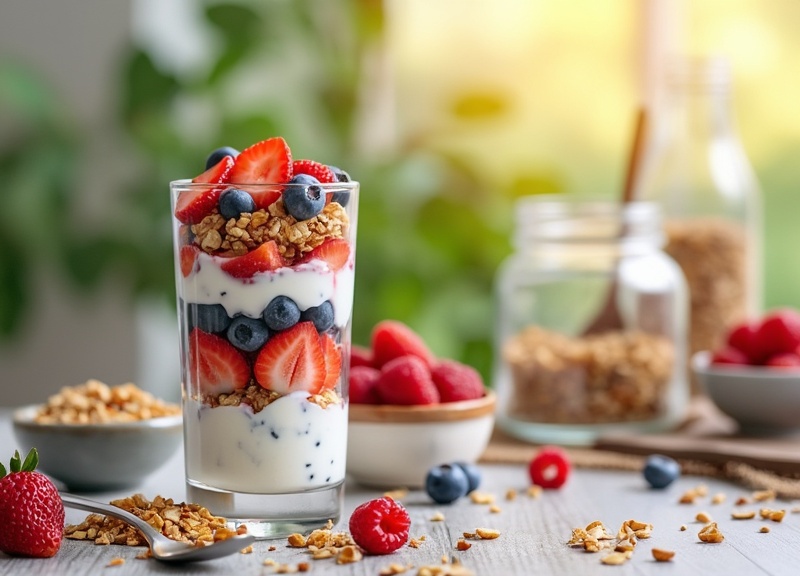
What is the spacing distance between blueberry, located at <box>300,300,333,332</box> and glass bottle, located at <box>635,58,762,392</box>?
99 centimetres

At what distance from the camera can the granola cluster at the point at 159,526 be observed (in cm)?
97

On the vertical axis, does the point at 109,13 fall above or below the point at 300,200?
above

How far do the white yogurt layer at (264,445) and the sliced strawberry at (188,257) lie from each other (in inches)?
4.9

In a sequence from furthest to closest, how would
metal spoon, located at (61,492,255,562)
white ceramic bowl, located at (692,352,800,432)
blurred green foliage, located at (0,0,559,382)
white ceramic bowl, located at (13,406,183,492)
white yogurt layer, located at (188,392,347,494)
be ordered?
blurred green foliage, located at (0,0,559,382)
white ceramic bowl, located at (692,352,800,432)
white ceramic bowl, located at (13,406,183,492)
white yogurt layer, located at (188,392,347,494)
metal spoon, located at (61,492,255,562)

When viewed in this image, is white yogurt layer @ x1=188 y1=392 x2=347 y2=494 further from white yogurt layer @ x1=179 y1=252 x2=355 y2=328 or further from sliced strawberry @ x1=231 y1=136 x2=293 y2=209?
sliced strawberry @ x1=231 y1=136 x2=293 y2=209

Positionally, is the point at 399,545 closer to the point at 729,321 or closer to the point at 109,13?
the point at 729,321

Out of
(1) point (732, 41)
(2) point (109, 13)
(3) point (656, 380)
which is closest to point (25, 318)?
(2) point (109, 13)

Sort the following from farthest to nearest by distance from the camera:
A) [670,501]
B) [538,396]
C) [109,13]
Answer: [109,13]
[538,396]
[670,501]

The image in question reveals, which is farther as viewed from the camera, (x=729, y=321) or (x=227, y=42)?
(x=227, y=42)

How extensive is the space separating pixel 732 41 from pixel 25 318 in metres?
1.75

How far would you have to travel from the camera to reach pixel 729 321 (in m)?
1.85

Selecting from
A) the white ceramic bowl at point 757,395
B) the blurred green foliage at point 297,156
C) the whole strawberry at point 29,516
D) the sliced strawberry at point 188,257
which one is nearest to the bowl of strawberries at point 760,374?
the white ceramic bowl at point 757,395

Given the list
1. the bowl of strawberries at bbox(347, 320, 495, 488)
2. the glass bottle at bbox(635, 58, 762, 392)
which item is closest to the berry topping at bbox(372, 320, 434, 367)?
the bowl of strawberries at bbox(347, 320, 495, 488)

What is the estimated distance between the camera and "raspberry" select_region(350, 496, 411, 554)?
37.8 inches
